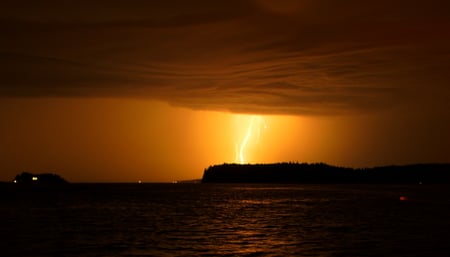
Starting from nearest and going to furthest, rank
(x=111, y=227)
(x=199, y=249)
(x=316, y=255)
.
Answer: (x=316, y=255) → (x=199, y=249) → (x=111, y=227)

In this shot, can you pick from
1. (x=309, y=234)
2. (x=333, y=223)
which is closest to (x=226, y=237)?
(x=309, y=234)

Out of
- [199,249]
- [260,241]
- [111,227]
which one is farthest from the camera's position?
[111,227]

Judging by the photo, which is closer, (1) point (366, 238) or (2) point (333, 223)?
(1) point (366, 238)

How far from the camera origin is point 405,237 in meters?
52.2

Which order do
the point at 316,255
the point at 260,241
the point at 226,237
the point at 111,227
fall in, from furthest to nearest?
the point at 111,227 → the point at 226,237 → the point at 260,241 → the point at 316,255

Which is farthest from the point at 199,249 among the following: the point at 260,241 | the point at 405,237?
the point at 405,237

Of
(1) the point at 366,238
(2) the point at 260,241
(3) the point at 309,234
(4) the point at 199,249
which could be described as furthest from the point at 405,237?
(4) the point at 199,249

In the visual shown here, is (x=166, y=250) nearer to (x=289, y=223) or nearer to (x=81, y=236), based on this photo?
(x=81, y=236)

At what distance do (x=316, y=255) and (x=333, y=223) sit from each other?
27768 millimetres

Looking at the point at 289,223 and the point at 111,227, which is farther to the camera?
the point at 289,223

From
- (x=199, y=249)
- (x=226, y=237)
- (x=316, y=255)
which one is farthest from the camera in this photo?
(x=226, y=237)

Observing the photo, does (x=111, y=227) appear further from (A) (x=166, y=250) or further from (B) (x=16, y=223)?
(A) (x=166, y=250)

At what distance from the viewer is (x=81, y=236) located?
5381 cm

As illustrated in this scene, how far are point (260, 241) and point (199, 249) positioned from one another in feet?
22.1
